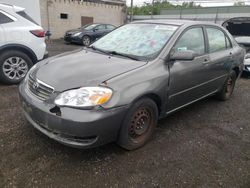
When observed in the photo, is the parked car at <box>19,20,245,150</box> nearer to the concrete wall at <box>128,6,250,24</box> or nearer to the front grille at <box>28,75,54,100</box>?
the front grille at <box>28,75,54,100</box>

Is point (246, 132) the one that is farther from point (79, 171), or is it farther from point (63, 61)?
point (63, 61)

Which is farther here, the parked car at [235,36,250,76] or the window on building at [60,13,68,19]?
the window on building at [60,13,68,19]

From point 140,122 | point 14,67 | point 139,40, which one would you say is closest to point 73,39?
point 14,67

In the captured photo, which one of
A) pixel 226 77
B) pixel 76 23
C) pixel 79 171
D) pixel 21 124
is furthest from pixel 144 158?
pixel 76 23

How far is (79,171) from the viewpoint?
242cm

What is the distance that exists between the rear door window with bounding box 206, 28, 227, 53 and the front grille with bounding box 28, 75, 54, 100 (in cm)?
269

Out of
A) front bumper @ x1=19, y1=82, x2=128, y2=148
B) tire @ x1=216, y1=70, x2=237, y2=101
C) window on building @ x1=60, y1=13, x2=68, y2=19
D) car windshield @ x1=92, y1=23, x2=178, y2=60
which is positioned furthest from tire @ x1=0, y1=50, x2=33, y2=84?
window on building @ x1=60, y1=13, x2=68, y2=19

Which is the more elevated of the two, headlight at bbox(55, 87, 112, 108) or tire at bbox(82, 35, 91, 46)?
headlight at bbox(55, 87, 112, 108)

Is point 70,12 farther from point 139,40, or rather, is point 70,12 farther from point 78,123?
point 78,123

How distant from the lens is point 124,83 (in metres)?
2.48

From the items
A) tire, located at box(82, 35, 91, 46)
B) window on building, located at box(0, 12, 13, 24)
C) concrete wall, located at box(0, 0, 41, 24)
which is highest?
concrete wall, located at box(0, 0, 41, 24)

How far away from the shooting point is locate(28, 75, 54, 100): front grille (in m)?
2.48

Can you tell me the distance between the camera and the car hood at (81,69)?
8.08 ft

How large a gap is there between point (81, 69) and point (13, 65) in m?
2.81
